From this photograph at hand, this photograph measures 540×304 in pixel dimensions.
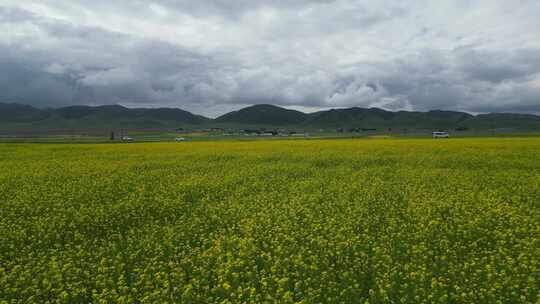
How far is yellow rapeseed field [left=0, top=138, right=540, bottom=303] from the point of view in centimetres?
670

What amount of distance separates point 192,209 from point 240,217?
2.42 meters

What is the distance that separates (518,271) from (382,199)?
6.31 m

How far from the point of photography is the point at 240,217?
11789 mm

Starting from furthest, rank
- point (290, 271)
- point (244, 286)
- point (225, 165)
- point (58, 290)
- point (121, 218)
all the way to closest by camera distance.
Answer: point (225, 165) < point (121, 218) < point (290, 271) < point (244, 286) < point (58, 290)

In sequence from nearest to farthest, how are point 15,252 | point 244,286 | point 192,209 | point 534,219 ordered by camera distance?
point 244,286
point 15,252
point 534,219
point 192,209

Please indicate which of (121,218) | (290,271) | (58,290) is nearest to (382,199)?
(290,271)

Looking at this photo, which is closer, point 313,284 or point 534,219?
point 313,284

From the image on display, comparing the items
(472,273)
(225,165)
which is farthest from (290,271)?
(225,165)

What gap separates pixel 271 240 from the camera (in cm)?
941

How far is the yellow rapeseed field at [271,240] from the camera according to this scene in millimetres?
6699

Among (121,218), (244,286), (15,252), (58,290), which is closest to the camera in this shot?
(58,290)

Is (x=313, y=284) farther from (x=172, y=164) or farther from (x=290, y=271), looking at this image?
(x=172, y=164)

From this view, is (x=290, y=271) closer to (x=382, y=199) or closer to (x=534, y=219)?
(x=382, y=199)

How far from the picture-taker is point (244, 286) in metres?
7.04
